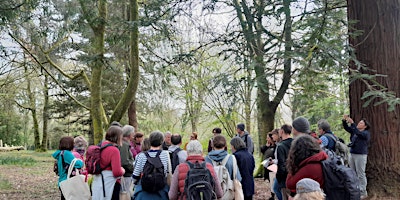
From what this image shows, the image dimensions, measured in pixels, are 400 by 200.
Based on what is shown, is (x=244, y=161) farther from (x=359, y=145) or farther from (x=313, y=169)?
(x=359, y=145)

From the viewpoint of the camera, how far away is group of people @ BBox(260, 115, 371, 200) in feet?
12.0

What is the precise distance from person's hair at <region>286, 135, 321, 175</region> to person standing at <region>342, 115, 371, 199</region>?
3.32 m

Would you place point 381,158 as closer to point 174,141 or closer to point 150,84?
point 174,141

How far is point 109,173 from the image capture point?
5.14 meters

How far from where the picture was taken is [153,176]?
15.5 ft

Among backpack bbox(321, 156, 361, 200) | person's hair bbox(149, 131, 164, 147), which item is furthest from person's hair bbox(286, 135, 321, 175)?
person's hair bbox(149, 131, 164, 147)

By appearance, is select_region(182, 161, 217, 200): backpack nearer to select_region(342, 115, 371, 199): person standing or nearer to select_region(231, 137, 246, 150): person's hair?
select_region(231, 137, 246, 150): person's hair

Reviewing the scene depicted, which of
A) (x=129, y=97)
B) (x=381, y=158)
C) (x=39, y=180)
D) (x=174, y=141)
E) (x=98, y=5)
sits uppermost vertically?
(x=98, y=5)

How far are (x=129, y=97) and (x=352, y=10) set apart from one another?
22.6 feet

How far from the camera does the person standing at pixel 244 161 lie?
605 cm

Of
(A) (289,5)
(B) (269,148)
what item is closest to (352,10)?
(A) (289,5)

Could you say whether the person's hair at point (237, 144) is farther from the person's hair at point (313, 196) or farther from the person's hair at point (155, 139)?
the person's hair at point (313, 196)

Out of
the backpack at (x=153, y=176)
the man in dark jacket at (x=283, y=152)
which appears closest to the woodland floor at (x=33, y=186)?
the man in dark jacket at (x=283, y=152)

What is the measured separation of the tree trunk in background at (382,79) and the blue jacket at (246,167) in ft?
6.83
